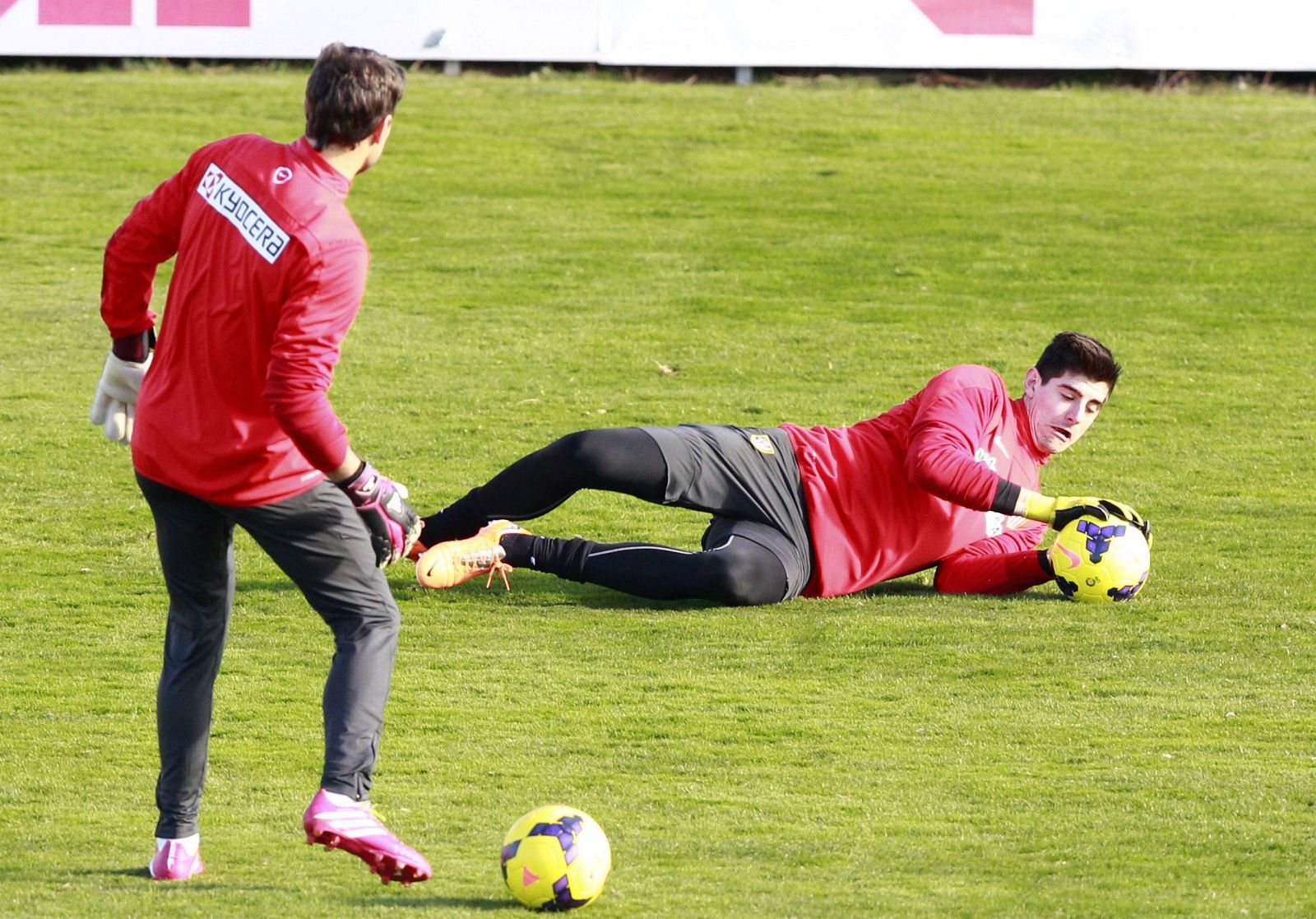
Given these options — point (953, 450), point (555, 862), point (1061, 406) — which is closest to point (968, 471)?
point (953, 450)

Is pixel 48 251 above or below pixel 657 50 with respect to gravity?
below

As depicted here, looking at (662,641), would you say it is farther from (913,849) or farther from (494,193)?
(494,193)

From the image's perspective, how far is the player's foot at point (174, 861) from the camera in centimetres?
422

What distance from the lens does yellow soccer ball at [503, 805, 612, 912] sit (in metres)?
4.04

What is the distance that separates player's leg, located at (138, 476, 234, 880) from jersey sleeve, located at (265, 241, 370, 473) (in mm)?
468

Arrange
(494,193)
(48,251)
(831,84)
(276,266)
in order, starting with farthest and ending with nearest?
(831,84) → (494,193) → (48,251) → (276,266)

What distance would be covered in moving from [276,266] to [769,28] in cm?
1278

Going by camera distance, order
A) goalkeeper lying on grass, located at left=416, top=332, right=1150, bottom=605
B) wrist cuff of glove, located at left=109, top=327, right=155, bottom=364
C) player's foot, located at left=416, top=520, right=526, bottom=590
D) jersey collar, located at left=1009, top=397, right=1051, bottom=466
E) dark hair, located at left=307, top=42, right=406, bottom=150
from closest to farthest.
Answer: dark hair, located at left=307, top=42, right=406, bottom=150, wrist cuff of glove, located at left=109, top=327, right=155, bottom=364, goalkeeper lying on grass, located at left=416, top=332, right=1150, bottom=605, player's foot, located at left=416, top=520, right=526, bottom=590, jersey collar, located at left=1009, top=397, right=1051, bottom=466

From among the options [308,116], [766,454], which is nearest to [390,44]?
[766,454]

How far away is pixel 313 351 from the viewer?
12.6ft

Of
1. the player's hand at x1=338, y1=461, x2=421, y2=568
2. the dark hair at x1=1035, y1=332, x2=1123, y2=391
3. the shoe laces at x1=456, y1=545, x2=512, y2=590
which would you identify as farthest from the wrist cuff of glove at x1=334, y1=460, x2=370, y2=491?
the dark hair at x1=1035, y1=332, x2=1123, y2=391

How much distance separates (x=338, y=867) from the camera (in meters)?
4.41

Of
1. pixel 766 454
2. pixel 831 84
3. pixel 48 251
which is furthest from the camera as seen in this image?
pixel 831 84

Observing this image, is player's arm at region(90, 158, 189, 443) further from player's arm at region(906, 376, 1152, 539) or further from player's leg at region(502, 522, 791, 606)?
player's arm at region(906, 376, 1152, 539)
